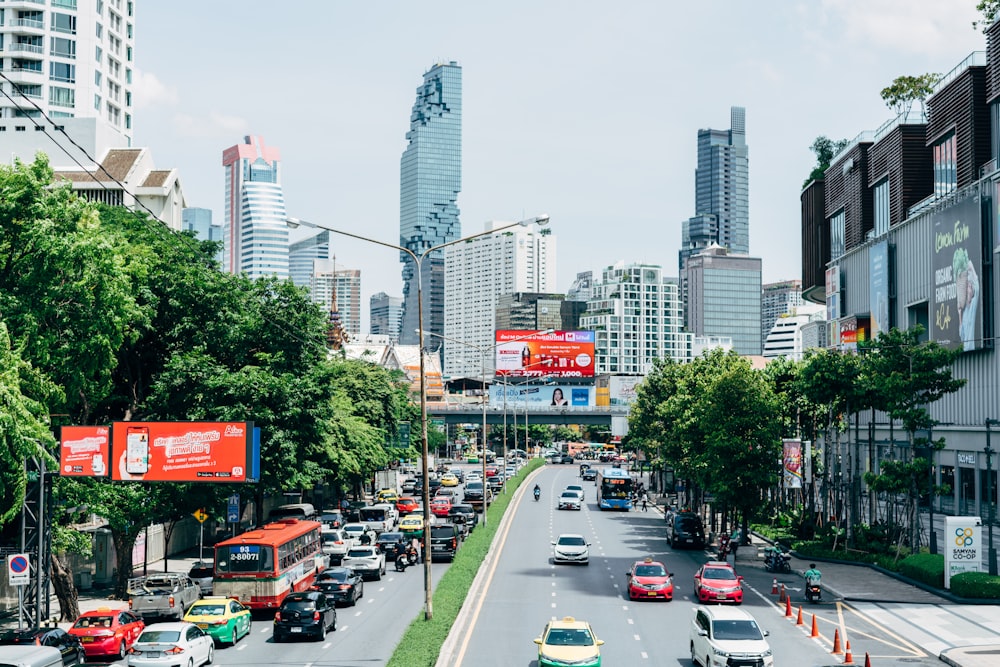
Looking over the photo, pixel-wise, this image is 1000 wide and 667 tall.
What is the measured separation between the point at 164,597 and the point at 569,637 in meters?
16.4

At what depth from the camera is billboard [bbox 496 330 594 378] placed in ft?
447

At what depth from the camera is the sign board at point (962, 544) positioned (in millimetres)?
42531

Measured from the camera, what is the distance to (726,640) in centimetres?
2806

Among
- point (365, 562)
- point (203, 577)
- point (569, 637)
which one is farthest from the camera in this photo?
point (365, 562)

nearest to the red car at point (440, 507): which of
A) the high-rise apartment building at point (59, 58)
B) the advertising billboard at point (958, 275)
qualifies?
the advertising billboard at point (958, 275)

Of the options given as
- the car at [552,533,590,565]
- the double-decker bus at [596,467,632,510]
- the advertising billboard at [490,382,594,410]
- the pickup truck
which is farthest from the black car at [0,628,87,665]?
the advertising billboard at [490,382,594,410]

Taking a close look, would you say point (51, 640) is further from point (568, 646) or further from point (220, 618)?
point (568, 646)

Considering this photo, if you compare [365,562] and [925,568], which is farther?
[365,562]

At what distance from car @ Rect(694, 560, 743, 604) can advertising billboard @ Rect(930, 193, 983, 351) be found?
25.8m

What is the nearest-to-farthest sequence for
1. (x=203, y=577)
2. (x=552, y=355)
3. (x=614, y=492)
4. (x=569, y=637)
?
(x=569, y=637) → (x=203, y=577) → (x=614, y=492) → (x=552, y=355)

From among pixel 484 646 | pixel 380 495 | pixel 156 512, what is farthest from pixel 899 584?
pixel 380 495

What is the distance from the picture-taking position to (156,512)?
46.7 m

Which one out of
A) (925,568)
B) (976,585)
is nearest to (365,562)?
(925,568)

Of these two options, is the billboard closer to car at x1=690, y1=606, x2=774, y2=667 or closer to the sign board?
the sign board
